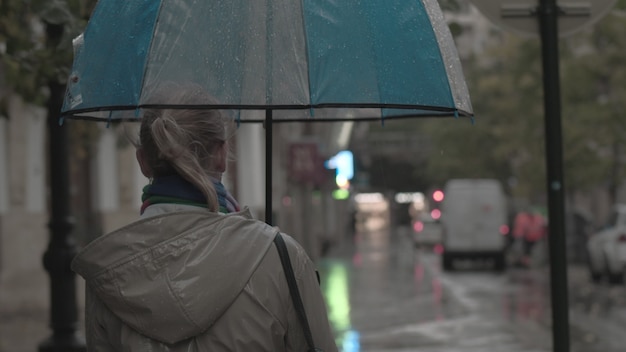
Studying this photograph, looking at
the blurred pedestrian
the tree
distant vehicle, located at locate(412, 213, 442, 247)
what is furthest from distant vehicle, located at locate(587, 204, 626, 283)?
distant vehicle, located at locate(412, 213, 442, 247)

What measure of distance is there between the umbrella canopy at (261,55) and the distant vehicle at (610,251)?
69.2 feet

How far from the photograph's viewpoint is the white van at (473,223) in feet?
111

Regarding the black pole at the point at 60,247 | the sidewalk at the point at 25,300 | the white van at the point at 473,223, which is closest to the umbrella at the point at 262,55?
the black pole at the point at 60,247

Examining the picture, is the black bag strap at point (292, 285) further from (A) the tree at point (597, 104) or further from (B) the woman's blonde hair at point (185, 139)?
(A) the tree at point (597, 104)

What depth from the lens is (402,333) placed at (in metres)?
14.9

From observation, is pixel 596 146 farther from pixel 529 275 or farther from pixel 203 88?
pixel 203 88

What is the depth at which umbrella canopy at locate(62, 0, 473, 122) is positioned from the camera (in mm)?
3156

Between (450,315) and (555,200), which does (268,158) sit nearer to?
(555,200)

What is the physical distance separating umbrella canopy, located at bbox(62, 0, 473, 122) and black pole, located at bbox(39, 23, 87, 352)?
4.44m

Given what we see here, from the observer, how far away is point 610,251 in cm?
2448

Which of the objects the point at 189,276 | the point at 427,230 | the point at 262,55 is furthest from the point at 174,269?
the point at 427,230

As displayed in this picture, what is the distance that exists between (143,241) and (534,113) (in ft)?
107

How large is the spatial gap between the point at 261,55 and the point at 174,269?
73cm

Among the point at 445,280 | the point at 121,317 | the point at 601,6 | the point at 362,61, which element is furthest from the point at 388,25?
the point at 445,280
